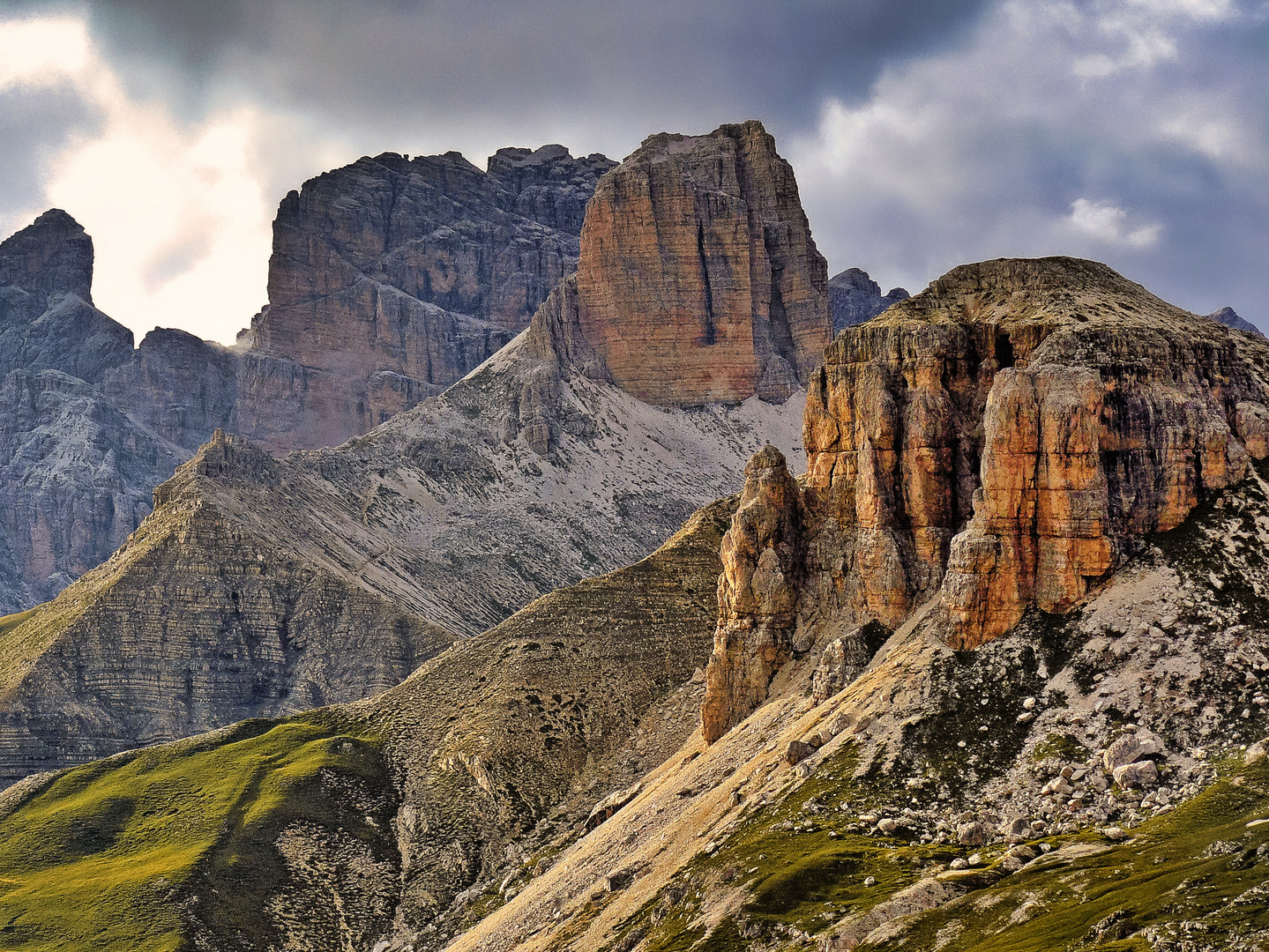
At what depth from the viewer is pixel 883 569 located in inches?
3952

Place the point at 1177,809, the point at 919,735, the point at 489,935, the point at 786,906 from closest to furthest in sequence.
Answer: the point at 1177,809 → the point at 786,906 → the point at 919,735 → the point at 489,935

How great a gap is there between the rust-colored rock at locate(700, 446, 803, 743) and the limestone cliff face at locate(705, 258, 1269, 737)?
1.29 feet

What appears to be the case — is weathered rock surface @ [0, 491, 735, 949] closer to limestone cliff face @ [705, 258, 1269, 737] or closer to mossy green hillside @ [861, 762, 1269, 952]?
A: limestone cliff face @ [705, 258, 1269, 737]

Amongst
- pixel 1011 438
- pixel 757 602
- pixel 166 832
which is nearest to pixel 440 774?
pixel 166 832

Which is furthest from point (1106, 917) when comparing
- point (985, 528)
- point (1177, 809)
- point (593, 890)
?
point (593, 890)

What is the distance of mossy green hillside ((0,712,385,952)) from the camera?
11725 cm

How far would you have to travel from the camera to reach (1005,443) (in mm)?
87250

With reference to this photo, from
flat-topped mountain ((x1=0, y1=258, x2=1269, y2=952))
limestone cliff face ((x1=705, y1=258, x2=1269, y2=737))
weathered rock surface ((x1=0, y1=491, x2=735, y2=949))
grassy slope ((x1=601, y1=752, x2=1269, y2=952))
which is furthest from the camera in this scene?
weathered rock surface ((x1=0, y1=491, x2=735, y2=949))

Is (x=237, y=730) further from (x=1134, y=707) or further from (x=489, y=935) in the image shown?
(x=1134, y=707)

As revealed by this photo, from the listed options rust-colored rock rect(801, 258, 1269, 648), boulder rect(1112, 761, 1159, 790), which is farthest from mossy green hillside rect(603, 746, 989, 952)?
rust-colored rock rect(801, 258, 1269, 648)

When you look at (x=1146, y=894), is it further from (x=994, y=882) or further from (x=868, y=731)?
(x=868, y=731)

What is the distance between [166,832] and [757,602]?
58.0 m

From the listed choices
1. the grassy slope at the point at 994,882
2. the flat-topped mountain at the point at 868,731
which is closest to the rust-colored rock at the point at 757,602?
the flat-topped mountain at the point at 868,731

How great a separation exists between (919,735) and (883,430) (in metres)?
25.1
